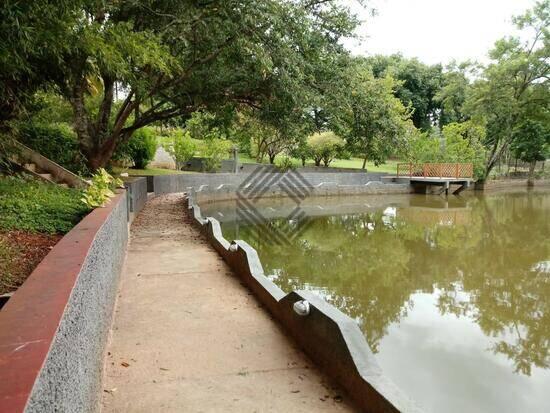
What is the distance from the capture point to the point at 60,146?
45.0 feet

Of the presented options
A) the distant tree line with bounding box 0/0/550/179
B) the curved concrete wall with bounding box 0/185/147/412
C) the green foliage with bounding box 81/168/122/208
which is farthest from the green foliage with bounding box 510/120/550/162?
the curved concrete wall with bounding box 0/185/147/412

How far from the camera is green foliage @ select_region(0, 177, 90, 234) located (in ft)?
15.5

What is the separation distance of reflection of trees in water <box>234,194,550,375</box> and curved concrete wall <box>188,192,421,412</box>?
1527mm

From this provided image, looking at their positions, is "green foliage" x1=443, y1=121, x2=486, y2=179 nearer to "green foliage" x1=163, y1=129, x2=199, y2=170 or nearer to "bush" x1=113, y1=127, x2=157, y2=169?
"green foliage" x1=163, y1=129, x2=199, y2=170

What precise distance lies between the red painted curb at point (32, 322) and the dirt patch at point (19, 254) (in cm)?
81

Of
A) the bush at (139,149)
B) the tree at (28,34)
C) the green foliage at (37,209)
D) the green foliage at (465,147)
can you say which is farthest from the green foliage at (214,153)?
the green foliage at (37,209)

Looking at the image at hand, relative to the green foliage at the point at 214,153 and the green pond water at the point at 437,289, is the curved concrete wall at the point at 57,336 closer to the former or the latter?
the green pond water at the point at 437,289

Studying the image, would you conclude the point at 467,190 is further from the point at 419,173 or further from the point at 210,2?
Result: the point at 210,2

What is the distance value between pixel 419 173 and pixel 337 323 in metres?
24.5

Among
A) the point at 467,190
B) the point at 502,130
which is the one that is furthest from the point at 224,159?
the point at 502,130

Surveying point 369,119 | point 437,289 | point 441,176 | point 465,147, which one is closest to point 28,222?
point 437,289

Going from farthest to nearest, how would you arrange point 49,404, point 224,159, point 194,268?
point 224,159
point 194,268
point 49,404

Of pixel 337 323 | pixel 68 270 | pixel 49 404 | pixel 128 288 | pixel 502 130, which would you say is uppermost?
pixel 502 130

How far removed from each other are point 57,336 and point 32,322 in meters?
0.13
